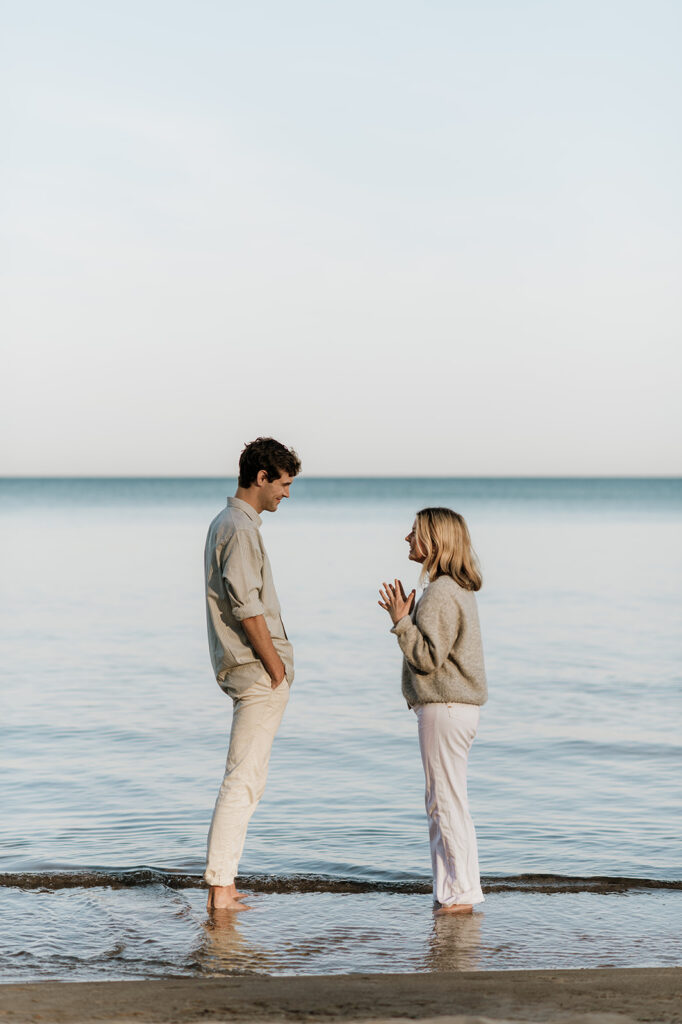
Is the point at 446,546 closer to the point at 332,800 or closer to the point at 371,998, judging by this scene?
the point at 371,998

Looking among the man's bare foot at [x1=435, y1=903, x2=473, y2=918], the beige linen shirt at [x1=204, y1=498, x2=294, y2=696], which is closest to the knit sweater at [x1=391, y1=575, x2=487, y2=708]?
the beige linen shirt at [x1=204, y1=498, x2=294, y2=696]

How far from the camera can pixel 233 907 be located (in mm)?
5555

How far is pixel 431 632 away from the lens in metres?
5.30

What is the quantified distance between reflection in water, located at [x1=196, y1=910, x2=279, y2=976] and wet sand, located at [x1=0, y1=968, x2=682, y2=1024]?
0.60 feet

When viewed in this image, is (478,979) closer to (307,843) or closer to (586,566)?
(307,843)

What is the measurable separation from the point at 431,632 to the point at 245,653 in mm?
823

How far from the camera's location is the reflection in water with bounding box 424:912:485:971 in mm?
4730

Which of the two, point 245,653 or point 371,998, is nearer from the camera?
point 371,998

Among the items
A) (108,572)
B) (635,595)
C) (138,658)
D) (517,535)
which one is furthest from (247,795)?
(517,535)

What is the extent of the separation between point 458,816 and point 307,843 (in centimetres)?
182

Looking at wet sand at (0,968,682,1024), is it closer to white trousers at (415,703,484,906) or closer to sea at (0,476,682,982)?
sea at (0,476,682,982)

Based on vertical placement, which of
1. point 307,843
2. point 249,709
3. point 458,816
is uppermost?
point 249,709

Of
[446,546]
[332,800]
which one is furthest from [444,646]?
[332,800]

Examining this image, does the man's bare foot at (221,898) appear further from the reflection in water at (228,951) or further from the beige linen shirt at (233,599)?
the beige linen shirt at (233,599)
